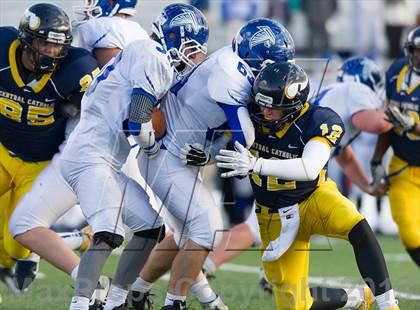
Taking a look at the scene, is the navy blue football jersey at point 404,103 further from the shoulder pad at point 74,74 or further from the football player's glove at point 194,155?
the shoulder pad at point 74,74

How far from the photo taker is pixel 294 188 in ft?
15.7

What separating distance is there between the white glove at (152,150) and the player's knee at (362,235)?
1.06 metres

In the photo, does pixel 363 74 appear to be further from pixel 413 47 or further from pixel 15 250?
pixel 15 250

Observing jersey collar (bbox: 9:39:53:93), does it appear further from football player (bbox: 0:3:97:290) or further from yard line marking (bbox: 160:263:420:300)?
yard line marking (bbox: 160:263:420:300)

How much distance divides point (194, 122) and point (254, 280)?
2301mm

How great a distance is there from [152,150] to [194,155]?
212mm

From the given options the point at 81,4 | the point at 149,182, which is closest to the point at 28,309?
the point at 149,182

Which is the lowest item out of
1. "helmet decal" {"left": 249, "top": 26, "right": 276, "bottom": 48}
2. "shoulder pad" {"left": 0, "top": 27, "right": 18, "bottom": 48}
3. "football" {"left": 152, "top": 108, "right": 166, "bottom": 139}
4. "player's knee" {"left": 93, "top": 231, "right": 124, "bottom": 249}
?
"player's knee" {"left": 93, "top": 231, "right": 124, "bottom": 249}

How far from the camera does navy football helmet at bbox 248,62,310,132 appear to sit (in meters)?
4.54

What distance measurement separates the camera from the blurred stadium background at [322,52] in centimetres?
624

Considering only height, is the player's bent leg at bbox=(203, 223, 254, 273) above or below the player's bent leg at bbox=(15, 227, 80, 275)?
below

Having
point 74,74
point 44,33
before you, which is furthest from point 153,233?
point 44,33

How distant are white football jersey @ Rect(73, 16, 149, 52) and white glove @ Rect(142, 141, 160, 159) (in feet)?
3.01

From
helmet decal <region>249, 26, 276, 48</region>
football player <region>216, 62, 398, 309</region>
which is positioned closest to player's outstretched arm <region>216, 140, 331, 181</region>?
football player <region>216, 62, 398, 309</region>
